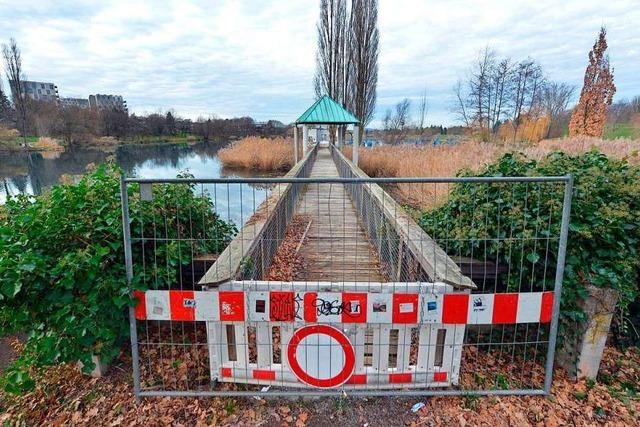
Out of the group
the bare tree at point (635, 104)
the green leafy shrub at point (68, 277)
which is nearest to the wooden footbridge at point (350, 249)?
the green leafy shrub at point (68, 277)

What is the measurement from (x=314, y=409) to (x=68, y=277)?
1.86m

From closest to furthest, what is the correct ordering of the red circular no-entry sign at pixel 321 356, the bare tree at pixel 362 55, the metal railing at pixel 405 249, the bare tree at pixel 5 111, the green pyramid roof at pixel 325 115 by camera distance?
the red circular no-entry sign at pixel 321 356 < the metal railing at pixel 405 249 < the green pyramid roof at pixel 325 115 < the bare tree at pixel 362 55 < the bare tree at pixel 5 111

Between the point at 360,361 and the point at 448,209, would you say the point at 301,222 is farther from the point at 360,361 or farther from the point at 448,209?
the point at 360,361

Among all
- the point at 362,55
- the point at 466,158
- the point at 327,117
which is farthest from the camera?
the point at 362,55

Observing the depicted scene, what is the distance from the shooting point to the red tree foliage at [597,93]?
2409cm

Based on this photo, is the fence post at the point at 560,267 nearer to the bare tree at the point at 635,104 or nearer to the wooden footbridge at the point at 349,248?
the wooden footbridge at the point at 349,248

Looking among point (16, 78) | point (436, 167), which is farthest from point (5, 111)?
point (436, 167)

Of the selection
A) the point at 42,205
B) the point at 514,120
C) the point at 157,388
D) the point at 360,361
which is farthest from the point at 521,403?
the point at 514,120

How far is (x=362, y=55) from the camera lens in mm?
26266

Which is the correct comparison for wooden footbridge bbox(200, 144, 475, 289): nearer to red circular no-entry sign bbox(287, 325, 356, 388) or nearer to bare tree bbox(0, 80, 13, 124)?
red circular no-entry sign bbox(287, 325, 356, 388)

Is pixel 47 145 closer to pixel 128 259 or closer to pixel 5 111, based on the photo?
pixel 5 111

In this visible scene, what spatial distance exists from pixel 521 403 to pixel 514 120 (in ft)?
88.3

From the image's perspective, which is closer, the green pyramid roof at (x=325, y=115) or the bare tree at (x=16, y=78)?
the green pyramid roof at (x=325, y=115)

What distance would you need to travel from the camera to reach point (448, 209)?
3844mm
